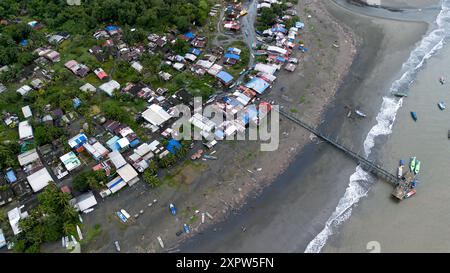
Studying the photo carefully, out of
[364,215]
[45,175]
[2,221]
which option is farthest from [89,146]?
[364,215]

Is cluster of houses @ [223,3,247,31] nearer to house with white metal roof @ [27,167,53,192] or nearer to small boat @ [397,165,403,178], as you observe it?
small boat @ [397,165,403,178]

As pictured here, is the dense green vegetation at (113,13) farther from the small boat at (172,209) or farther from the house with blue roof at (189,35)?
the small boat at (172,209)

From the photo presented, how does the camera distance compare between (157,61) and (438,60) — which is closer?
(157,61)

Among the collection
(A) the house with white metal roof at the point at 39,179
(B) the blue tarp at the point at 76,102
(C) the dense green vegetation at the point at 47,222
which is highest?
(B) the blue tarp at the point at 76,102

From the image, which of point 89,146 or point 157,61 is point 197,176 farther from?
point 157,61

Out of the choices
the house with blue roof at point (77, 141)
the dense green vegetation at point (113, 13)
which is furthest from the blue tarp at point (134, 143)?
the dense green vegetation at point (113, 13)

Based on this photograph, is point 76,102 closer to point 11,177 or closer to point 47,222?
point 11,177
